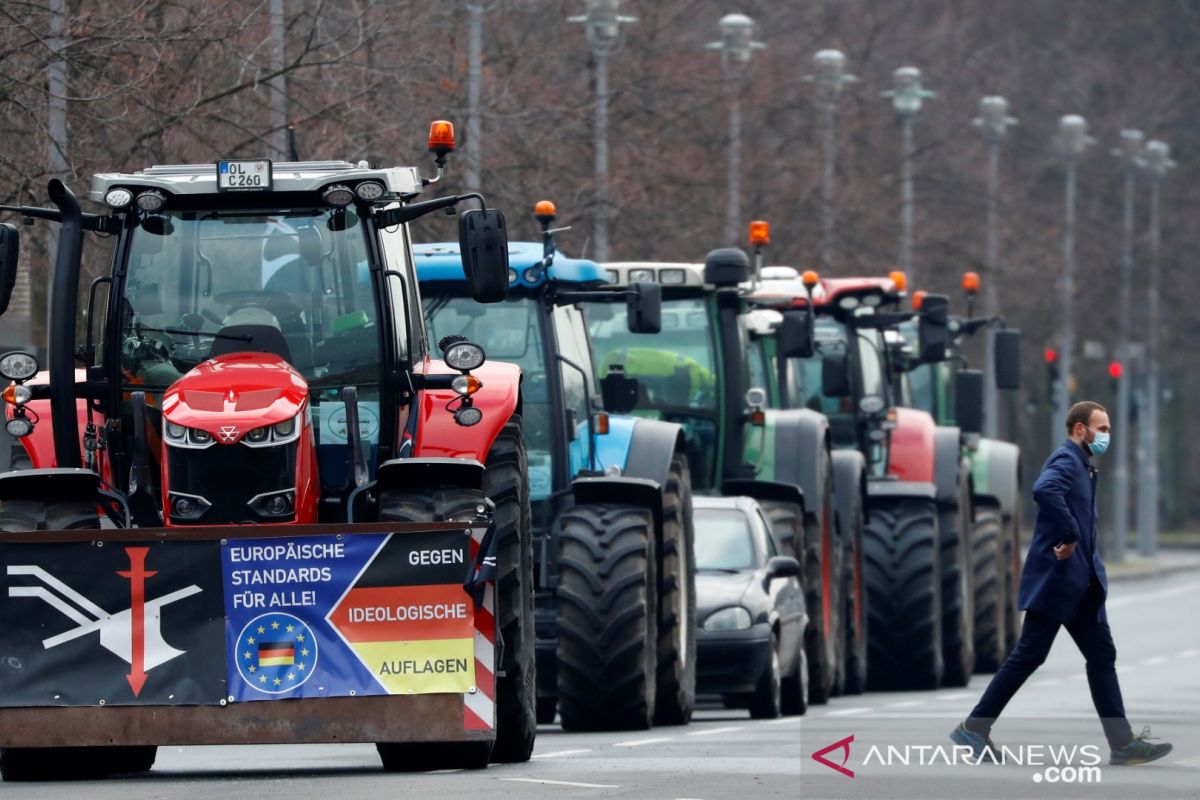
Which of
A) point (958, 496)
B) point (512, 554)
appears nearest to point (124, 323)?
point (512, 554)

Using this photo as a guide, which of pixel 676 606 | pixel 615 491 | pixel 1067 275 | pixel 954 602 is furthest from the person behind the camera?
pixel 1067 275

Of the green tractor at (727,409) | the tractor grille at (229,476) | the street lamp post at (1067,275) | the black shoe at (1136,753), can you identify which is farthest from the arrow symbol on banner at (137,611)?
the street lamp post at (1067,275)

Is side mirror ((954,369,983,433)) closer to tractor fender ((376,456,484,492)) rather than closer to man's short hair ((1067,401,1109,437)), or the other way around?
man's short hair ((1067,401,1109,437))

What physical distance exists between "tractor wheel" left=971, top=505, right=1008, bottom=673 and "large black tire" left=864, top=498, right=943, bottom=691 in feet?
8.54

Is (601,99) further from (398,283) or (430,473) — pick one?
(430,473)

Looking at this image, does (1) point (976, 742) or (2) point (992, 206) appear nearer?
(1) point (976, 742)

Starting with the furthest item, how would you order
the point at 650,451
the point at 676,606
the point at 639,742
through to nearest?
the point at 650,451 → the point at 676,606 → the point at 639,742

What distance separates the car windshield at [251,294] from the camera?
12.9 metres

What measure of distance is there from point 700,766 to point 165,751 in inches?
158

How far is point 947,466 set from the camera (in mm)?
25203

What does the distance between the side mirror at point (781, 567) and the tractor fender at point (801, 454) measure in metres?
2.28

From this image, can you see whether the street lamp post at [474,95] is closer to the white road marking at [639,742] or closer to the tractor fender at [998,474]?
the tractor fender at [998,474]

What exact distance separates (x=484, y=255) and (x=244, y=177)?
1.12 meters

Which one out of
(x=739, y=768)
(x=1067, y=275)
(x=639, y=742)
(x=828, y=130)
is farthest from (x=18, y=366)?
(x=1067, y=275)
